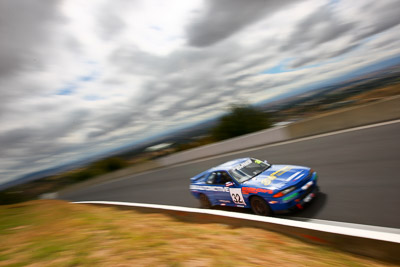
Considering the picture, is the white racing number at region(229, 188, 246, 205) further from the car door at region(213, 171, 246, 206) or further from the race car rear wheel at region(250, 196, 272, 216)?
the race car rear wheel at region(250, 196, 272, 216)

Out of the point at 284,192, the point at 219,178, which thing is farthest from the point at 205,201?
the point at 284,192

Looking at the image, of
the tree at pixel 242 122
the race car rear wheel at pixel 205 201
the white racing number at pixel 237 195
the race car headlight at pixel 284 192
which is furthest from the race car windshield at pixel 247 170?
the tree at pixel 242 122

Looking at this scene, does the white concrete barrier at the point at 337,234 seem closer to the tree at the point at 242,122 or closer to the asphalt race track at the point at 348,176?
the asphalt race track at the point at 348,176

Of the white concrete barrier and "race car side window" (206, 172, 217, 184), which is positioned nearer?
the white concrete barrier

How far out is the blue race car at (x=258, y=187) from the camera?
5.29 m

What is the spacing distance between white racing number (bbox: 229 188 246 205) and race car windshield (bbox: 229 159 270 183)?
248mm

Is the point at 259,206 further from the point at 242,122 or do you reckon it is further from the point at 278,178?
the point at 242,122

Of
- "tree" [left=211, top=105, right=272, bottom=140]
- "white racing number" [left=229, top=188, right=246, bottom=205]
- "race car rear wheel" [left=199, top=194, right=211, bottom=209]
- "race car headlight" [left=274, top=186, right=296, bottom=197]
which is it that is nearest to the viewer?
"race car headlight" [left=274, top=186, right=296, bottom=197]

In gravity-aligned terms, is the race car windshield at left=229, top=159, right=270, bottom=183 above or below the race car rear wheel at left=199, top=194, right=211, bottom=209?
above

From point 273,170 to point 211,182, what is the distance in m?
1.72

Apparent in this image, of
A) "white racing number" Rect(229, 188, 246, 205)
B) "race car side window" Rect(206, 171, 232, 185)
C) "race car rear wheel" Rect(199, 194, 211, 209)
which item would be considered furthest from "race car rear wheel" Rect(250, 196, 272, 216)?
"race car rear wheel" Rect(199, 194, 211, 209)

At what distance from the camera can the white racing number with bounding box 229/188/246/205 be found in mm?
6012

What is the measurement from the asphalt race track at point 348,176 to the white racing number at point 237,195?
4.21 ft

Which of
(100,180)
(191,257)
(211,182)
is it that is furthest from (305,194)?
(100,180)
